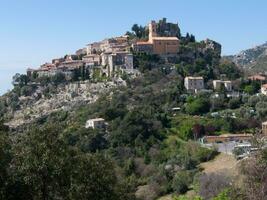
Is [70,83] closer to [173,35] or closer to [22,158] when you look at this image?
[173,35]

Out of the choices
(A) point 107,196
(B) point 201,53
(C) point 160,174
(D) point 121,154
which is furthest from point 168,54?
(A) point 107,196

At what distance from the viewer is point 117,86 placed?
66.1 metres

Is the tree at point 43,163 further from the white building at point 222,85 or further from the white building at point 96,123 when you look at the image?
the white building at point 222,85

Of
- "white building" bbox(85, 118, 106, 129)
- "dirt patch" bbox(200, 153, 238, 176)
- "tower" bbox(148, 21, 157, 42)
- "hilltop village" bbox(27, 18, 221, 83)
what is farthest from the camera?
"tower" bbox(148, 21, 157, 42)

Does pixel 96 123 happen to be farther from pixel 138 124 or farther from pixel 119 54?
pixel 119 54

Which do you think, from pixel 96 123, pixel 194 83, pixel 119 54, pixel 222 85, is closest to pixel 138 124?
pixel 96 123

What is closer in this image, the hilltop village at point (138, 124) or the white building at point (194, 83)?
the hilltop village at point (138, 124)

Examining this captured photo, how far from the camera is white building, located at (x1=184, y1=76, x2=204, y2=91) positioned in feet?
209

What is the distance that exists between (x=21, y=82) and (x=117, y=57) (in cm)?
1595

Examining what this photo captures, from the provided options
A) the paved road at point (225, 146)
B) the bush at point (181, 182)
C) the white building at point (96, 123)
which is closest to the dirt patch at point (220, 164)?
the paved road at point (225, 146)

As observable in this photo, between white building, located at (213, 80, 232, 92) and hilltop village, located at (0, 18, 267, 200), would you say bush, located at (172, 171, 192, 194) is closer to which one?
hilltop village, located at (0, 18, 267, 200)

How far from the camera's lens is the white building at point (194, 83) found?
209ft

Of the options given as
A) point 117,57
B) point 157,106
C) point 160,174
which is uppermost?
point 117,57

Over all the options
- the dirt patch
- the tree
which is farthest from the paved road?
the tree
